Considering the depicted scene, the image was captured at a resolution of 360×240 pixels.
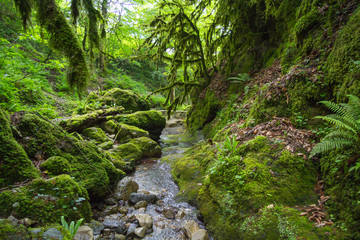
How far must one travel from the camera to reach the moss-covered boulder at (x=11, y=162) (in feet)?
7.97

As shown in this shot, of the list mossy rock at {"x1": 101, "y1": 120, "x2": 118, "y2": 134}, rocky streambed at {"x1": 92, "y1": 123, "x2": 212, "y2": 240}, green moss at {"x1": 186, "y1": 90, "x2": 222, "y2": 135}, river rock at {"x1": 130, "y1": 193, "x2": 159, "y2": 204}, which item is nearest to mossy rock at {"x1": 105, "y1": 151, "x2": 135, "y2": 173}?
rocky streambed at {"x1": 92, "y1": 123, "x2": 212, "y2": 240}

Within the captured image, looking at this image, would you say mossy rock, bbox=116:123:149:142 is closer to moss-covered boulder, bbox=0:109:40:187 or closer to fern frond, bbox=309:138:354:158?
moss-covered boulder, bbox=0:109:40:187

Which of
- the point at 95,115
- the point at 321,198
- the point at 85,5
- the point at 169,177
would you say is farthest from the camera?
the point at 95,115

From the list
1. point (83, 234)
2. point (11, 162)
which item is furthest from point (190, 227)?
point (11, 162)

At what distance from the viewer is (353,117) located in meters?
2.38

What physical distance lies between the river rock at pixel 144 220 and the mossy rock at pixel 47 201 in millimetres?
907

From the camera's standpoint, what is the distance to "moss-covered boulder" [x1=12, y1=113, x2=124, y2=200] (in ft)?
Answer: 10.5

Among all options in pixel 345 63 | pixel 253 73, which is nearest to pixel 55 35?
pixel 345 63

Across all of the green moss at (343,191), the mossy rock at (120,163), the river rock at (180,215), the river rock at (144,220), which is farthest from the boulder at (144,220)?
the green moss at (343,191)

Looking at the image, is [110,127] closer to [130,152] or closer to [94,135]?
[94,135]

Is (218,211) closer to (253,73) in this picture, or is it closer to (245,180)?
(245,180)

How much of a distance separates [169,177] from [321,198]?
393 cm

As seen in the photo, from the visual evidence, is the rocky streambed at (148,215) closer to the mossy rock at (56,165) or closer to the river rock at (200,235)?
the river rock at (200,235)

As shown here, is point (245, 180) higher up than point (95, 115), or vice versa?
point (95, 115)
